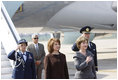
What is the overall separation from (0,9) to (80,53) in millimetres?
3625

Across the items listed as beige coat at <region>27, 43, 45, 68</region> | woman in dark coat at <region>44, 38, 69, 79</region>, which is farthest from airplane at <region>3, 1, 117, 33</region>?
woman in dark coat at <region>44, 38, 69, 79</region>

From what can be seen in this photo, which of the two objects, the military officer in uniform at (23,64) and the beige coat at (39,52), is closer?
the military officer in uniform at (23,64)

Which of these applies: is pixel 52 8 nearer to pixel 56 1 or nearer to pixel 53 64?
pixel 56 1

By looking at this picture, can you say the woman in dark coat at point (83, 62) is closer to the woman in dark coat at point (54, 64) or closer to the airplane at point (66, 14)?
the woman in dark coat at point (54, 64)

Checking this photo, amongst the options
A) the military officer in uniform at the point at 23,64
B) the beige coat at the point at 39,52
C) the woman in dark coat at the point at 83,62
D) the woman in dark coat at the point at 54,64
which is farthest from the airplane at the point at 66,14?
the woman in dark coat at the point at 83,62

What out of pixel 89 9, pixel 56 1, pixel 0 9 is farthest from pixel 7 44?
pixel 89 9

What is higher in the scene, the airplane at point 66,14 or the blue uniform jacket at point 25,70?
the airplane at point 66,14

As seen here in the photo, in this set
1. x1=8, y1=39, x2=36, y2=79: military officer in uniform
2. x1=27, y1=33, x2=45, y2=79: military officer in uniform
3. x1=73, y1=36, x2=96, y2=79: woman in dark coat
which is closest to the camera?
x1=73, y1=36, x2=96, y2=79: woman in dark coat

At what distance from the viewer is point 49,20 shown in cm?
1571

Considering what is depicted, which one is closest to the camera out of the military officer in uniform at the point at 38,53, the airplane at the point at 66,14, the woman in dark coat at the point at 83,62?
the woman in dark coat at the point at 83,62

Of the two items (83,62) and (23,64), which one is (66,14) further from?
(83,62)

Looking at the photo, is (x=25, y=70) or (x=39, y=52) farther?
(x=39, y=52)

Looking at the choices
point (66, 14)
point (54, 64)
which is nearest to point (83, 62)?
point (54, 64)

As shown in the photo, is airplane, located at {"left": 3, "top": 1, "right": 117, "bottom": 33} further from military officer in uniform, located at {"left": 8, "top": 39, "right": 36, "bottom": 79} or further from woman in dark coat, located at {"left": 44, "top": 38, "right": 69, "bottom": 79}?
woman in dark coat, located at {"left": 44, "top": 38, "right": 69, "bottom": 79}
